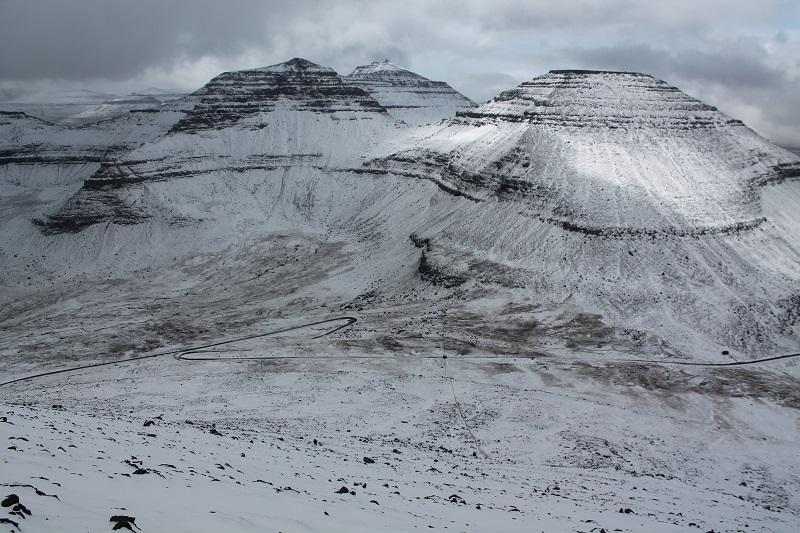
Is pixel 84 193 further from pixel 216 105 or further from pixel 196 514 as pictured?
pixel 196 514

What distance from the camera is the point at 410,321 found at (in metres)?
51.4

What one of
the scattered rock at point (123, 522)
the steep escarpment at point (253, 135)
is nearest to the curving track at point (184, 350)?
the scattered rock at point (123, 522)

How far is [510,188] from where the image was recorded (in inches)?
2682

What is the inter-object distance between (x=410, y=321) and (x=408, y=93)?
12574cm

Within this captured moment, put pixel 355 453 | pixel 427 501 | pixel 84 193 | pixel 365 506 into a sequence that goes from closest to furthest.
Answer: pixel 365 506, pixel 427 501, pixel 355 453, pixel 84 193

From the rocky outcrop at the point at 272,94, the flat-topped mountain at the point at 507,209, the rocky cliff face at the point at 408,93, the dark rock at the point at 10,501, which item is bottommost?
the dark rock at the point at 10,501

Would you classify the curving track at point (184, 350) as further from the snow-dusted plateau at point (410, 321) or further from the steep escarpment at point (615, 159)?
the steep escarpment at point (615, 159)

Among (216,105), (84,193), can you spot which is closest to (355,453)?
(84,193)

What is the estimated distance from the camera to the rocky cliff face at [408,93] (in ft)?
522

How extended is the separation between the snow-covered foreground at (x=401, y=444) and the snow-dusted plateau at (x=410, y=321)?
6.4 inches

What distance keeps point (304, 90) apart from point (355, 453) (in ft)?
305

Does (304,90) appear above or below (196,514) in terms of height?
above

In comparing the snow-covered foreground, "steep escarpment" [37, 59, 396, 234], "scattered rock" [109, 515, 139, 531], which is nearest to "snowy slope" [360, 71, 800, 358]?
the snow-covered foreground

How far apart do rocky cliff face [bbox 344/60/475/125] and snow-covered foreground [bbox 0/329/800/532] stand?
120723 millimetres
